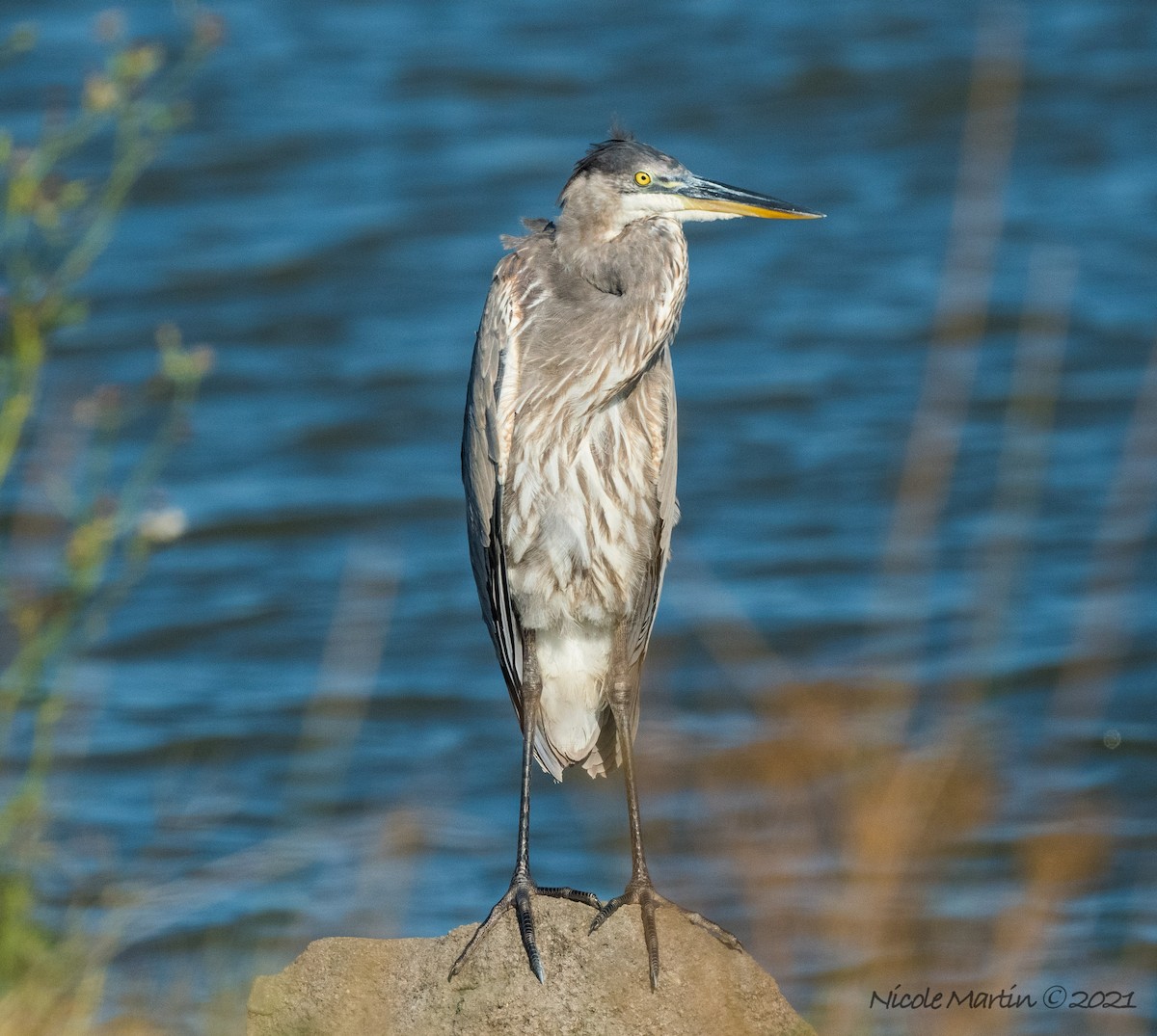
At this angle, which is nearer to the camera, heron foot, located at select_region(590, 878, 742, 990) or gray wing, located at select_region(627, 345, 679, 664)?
heron foot, located at select_region(590, 878, 742, 990)

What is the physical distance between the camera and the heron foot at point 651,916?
15.2ft

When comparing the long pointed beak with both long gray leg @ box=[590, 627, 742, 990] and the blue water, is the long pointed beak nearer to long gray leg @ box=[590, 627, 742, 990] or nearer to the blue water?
the blue water

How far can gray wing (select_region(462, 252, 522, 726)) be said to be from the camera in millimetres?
5328

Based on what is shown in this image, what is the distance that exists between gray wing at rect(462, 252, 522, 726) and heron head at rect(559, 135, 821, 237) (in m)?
0.33

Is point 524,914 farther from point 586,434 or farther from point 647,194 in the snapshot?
point 647,194

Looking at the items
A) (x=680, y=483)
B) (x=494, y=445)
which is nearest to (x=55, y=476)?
(x=494, y=445)

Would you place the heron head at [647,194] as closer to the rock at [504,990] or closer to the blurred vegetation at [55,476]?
the blurred vegetation at [55,476]

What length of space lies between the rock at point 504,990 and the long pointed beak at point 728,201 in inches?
73.7

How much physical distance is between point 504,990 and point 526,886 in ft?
1.55

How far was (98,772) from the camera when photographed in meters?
8.79

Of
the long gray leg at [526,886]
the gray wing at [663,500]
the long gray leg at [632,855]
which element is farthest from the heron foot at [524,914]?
the gray wing at [663,500]

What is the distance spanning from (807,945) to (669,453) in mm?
1878

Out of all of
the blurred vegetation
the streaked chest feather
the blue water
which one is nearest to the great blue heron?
the streaked chest feather

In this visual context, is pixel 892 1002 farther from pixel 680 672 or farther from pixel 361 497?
pixel 361 497
